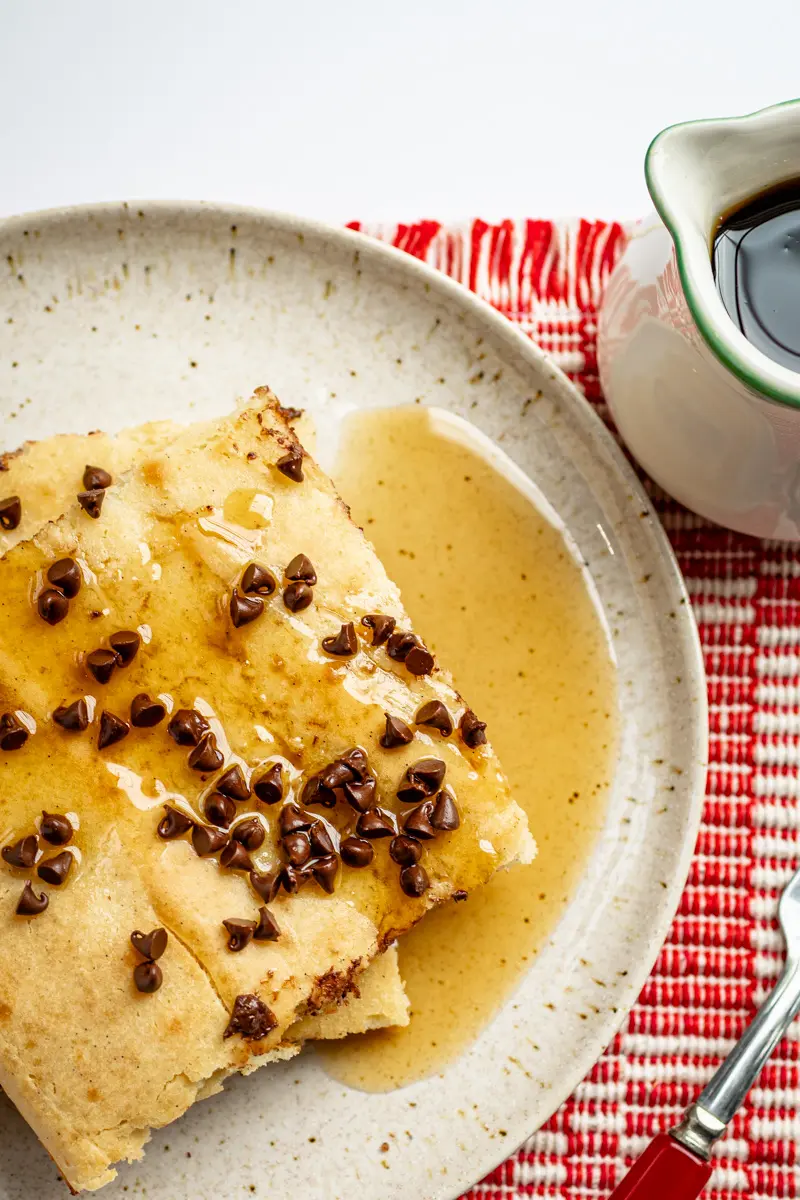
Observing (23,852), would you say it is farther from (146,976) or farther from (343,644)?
A: (343,644)

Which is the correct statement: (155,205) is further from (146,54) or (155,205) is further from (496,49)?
(496,49)

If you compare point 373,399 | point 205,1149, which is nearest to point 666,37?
point 373,399

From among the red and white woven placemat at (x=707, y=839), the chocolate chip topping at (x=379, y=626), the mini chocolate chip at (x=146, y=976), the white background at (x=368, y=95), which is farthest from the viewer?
the white background at (x=368, y=95)

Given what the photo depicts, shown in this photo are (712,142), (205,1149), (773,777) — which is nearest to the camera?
(712,142)

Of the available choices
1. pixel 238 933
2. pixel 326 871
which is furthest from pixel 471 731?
pixel 238 933

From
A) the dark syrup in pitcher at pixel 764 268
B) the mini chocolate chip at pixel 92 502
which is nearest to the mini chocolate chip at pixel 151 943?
the mini chocolate chip at pixel 92 502

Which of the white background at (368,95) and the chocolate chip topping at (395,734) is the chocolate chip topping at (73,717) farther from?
the white background at (368,95)
